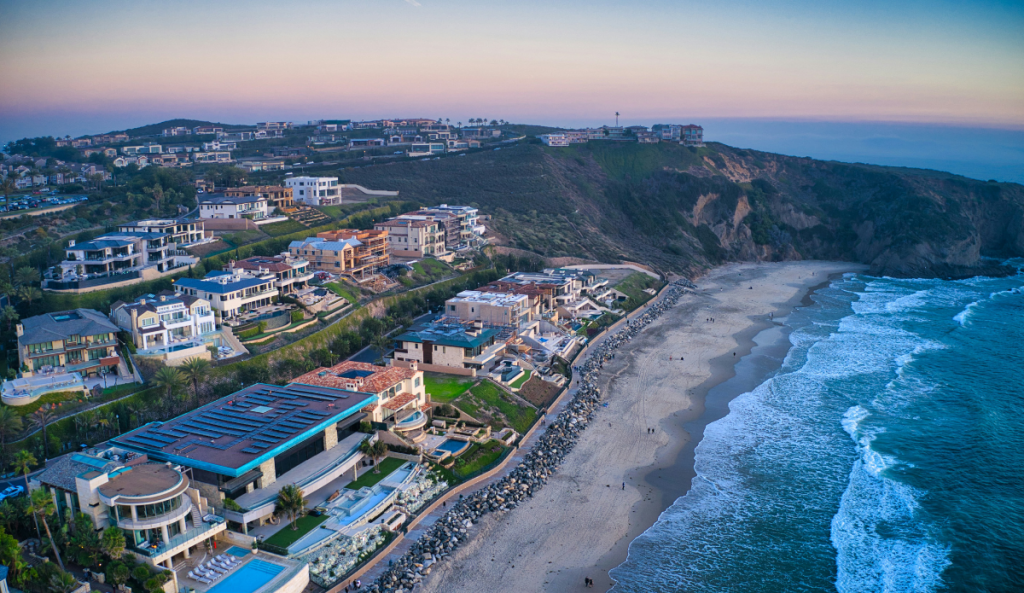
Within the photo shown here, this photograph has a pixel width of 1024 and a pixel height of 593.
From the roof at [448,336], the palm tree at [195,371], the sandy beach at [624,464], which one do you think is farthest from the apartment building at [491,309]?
the palm tree at [195,371]

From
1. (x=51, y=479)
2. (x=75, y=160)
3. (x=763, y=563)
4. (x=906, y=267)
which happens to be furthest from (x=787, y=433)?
(x=75, y=160)

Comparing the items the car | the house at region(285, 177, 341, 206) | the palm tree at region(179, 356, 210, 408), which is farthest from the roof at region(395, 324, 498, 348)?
the house at region(285, 177, 341, 206)

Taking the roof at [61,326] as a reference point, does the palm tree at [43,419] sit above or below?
below

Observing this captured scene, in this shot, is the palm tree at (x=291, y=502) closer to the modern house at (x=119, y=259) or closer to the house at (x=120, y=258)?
the modern house at (x=119, y=259)

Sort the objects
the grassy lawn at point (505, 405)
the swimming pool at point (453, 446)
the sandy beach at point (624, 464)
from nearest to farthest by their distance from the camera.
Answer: the sandy beach at point (624, 464) → the swimming pool at point (453, 446) → the grassy lawn at point (505, 405)

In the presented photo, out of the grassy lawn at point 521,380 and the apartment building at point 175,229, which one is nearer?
the grassy lawn at point 521,380

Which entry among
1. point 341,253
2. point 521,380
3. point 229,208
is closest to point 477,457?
point 521,380

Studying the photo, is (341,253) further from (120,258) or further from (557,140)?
(557,140)
